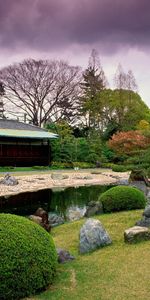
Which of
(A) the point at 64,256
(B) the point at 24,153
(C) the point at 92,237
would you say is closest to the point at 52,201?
(C) the point at 92,237

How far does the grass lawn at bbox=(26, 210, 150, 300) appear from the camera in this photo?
481 cm

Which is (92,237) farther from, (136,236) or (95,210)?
(95,210)

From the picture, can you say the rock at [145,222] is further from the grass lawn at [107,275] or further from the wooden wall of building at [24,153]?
the wooden wall of building at [24,153]

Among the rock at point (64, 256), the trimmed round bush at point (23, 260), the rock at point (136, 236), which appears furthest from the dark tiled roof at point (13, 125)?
the trimmed round bush at point (23, 260)

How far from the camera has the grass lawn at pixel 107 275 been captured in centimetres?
481

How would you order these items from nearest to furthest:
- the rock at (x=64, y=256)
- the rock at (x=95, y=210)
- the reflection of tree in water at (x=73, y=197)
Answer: the rock at (x=64, y=256) < the rock at (x=95, y=210) < the reflection of tree in water at (x=73, y=197)

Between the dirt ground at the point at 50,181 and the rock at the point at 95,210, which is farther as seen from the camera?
the dirt ground at the point at 50,181

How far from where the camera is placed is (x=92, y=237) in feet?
22.4

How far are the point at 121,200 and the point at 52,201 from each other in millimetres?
6927

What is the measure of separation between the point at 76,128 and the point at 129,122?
7.61m

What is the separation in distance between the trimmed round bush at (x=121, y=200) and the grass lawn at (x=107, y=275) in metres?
3.03

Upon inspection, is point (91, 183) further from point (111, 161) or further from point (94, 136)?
point (94, 136)

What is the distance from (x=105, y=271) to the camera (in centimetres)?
560

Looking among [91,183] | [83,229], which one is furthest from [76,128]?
[83,229]
